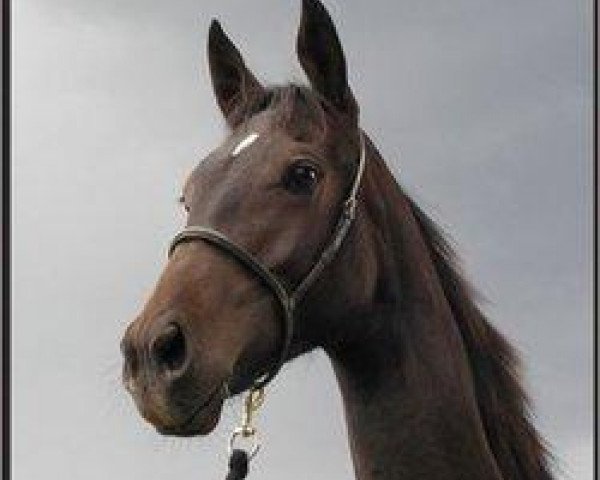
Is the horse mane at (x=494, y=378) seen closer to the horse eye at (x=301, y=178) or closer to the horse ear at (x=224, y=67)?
the horse eye at (x=301, y=178)

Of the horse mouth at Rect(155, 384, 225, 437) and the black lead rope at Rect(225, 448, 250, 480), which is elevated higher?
the horse mouth at Rect(155, 384, 225, 437)

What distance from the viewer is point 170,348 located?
4.54m

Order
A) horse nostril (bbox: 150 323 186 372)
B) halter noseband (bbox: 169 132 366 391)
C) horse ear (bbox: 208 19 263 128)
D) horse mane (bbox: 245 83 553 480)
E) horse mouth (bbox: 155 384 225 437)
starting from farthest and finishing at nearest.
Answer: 1. horse ear (bbox: 208 19 263 128)
2. horse mane (bbox: 245 83 553 480)
3. halter noseband (bbox: 169 132 366 391)
4. horse mouth (bbox: 155 384 225 437)
5. horse nostril (bbox: 150 323 186 372)

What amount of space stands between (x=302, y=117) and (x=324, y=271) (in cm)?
77

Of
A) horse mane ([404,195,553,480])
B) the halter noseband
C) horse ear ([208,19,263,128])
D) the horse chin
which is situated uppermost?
horse ear ([208,19,263,128])

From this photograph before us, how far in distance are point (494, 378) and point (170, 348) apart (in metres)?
1.92

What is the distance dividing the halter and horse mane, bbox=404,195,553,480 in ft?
2.40

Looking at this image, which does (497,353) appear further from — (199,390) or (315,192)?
(199,390)

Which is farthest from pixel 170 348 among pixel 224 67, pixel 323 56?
pixel 224 67

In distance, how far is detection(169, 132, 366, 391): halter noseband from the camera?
4.89 metres

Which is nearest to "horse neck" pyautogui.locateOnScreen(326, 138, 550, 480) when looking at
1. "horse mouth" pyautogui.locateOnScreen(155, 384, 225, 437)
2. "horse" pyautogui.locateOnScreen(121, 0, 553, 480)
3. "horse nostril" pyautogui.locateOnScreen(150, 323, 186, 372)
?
"horse" pyautogui.locateOnScreen(121, 0, 553, 480)

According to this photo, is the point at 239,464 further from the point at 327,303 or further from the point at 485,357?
the point at 485,357

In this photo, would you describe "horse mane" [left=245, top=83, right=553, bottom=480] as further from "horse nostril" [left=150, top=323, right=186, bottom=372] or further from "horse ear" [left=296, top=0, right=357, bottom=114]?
"horse nostril" [left=150, top=323, right=186, bottom=372]

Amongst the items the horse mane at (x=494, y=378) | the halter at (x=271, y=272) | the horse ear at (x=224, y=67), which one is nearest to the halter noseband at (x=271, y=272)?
the halter at (x=271, y=272)
